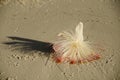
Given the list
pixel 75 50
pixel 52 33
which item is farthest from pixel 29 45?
pixel 75 50

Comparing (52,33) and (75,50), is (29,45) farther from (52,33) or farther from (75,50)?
(75,50)

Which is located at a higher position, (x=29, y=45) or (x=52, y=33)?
(x=52, y=33)

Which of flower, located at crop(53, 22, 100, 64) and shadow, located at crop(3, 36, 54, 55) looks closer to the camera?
flower, located at crop(53, 22, 100, 64)

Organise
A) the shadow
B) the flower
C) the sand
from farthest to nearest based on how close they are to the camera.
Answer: the shadow < the flower < the sand

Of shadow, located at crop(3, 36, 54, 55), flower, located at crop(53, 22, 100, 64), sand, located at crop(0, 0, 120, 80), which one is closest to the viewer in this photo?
sand, located at crop(0, 0, 120, 80)

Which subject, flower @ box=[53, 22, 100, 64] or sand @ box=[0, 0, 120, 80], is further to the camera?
flower @ box=[53, 22, 100, 64]
